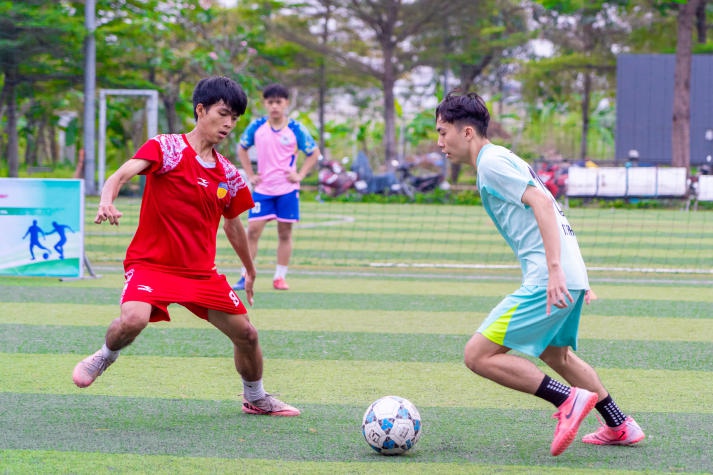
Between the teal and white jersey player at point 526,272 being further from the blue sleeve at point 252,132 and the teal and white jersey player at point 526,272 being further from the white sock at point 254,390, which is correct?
the blue sleeve at point 252,132

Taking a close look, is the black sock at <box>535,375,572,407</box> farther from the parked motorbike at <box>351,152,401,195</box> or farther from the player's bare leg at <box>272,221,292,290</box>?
the parked motorbike at <box>351,152,401,195</box>

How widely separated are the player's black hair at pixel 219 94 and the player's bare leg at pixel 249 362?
993 millimetres

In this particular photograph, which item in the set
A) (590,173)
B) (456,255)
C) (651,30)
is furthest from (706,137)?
(456,255)

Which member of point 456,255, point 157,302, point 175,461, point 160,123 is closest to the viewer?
point 175,461

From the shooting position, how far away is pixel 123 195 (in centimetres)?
2869

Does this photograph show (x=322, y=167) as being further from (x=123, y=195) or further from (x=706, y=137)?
(x=706, y=137)

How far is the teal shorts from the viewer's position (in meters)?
4.67

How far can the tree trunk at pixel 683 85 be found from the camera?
31.4 metres

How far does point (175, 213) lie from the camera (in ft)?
17.0

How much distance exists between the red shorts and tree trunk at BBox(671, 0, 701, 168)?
28201mm

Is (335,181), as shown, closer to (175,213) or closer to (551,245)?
(175,213)

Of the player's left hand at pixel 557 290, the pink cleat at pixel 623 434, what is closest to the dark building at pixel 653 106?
the pink cleat at pixel 623 434

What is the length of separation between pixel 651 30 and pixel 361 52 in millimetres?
11051

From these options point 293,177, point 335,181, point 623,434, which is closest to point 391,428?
point 623,434
